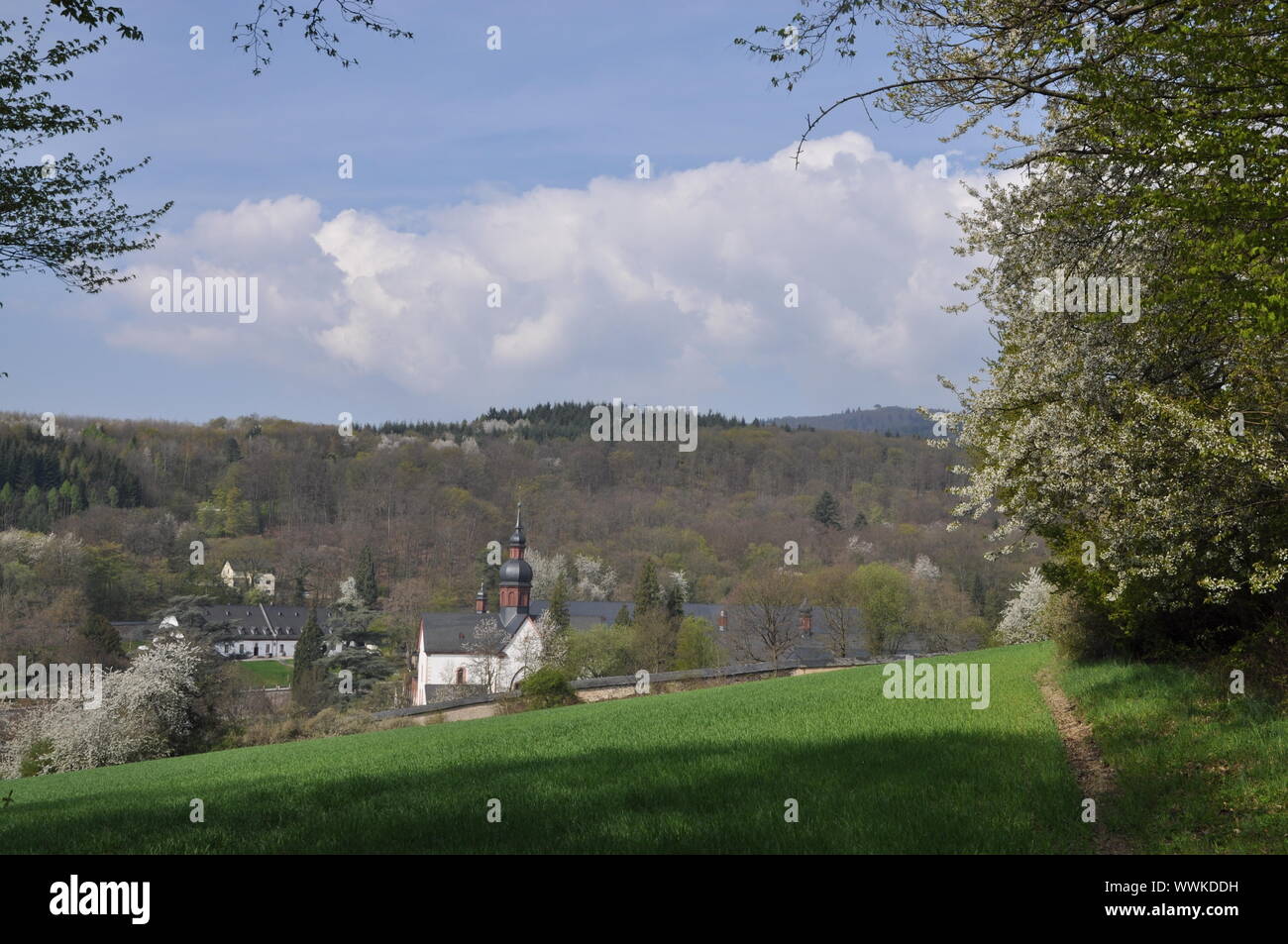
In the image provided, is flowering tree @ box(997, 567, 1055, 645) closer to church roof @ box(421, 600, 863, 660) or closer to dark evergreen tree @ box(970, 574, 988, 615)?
church roof @ box(421, 600, 863, 660)

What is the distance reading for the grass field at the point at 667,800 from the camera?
7.37 meters

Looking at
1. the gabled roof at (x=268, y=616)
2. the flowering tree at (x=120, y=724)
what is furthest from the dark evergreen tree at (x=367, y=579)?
the flowering tree at (x=120, y=724)

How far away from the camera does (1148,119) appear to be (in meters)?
8.47

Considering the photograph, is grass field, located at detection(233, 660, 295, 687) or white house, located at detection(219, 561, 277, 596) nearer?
grass field, located at detection(233, 660, 295, 687)

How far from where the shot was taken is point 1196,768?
9852 millimetres

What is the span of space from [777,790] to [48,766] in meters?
39.2

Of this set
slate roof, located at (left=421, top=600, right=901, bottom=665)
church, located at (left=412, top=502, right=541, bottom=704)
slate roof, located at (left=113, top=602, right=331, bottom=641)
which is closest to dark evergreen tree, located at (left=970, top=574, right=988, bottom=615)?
slate roof, located at (left=421, top=600, right=901, bottom=665)

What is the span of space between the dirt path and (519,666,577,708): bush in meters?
27.7

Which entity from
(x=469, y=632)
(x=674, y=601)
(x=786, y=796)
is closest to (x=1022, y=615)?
(x=674, y=601)

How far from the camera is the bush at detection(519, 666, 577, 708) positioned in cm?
4391

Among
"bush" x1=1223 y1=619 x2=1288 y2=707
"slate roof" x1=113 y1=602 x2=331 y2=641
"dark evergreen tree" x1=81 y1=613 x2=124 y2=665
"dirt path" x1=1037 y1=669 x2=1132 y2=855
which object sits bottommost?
"slate roof" x1=113 y1=602 x2=331 y2=641
